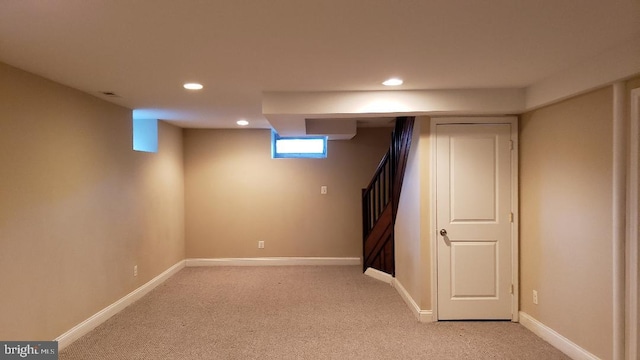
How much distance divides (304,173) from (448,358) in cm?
377

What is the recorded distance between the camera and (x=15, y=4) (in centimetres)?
167

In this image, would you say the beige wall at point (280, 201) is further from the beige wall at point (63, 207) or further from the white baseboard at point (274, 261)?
the beige wall at point (63, 207)

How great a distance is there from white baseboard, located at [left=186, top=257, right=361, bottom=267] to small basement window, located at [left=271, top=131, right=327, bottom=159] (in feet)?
5.49

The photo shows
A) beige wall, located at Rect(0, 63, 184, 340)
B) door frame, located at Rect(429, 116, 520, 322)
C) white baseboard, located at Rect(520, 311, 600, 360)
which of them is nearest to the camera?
beige wall, located at Rect(0, 63, 184, 340)

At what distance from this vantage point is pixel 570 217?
9.78ft

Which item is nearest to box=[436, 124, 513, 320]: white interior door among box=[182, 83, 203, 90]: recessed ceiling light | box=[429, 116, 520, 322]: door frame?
box=[429, 116, 520, 322]: door frame

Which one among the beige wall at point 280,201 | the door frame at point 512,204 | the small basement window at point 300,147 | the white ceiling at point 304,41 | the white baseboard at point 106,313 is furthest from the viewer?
the small basement window at point 300,147

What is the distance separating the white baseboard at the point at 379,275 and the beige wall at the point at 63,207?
2.97 metres

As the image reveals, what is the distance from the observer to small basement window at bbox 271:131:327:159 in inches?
249

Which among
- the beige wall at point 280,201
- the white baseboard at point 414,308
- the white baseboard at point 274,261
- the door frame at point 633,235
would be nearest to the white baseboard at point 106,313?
the white baseboard at point 274,261

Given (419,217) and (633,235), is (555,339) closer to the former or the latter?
(633,235)

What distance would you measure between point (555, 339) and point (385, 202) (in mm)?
2796

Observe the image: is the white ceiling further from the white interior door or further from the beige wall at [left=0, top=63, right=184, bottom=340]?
the white interior door

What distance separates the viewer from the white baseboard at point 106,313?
3.22 metres
